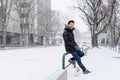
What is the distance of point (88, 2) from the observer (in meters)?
44.8

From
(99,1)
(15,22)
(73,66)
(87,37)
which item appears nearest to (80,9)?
(99,1)

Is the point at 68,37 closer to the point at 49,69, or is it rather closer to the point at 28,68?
the point at 49,69

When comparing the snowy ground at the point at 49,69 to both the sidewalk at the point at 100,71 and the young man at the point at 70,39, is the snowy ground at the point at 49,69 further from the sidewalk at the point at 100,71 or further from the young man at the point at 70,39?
the young man at the point at 70,39

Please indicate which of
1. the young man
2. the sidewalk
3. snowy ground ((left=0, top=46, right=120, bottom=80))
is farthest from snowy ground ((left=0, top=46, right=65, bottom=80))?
the young man

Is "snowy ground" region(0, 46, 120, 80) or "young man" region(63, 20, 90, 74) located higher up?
"young man" region(63, 20, 90, 74)

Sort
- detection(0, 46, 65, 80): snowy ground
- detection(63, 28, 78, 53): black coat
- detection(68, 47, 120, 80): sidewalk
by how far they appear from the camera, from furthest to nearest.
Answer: detection(0, 46, 65, 80): snowy ground < detection(68, 47, 120, 80): sidewalk < detection(63, 28, 78, 53): black coat

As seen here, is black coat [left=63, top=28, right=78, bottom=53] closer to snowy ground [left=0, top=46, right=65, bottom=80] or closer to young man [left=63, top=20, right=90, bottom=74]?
young man [left=63, top=20, right=90, bottom=74]

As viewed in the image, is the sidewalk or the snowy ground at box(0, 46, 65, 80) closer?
the sidewalk

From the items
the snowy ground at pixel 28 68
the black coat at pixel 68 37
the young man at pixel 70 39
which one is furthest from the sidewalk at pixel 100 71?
the black coat at pixel 68 37

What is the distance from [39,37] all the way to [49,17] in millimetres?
19450

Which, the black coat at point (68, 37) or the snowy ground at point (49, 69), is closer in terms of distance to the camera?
the black coat at point (68, 37)

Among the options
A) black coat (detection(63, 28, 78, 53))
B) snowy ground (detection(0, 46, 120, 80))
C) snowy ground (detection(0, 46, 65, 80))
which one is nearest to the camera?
black coat (detection(63, 28, 78, 53))

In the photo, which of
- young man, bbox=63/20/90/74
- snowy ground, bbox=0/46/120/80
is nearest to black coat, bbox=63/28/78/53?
young man, bbox=63/20/90/74

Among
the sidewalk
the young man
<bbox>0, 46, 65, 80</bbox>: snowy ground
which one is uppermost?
the young man
